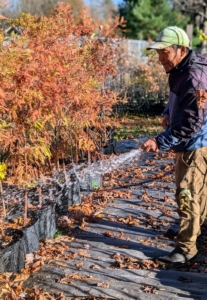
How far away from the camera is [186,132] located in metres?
2.93

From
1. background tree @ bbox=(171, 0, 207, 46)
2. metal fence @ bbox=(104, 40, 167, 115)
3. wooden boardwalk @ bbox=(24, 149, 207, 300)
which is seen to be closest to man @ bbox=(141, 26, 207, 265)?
wooden boardwalk @ bbox=(24, 149, 207, 300)

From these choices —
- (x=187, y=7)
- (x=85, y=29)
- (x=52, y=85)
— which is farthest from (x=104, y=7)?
(x=52, y=85)

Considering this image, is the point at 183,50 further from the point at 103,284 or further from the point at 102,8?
the point at 102,8

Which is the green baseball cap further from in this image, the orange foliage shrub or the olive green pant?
the orange foliage shrub

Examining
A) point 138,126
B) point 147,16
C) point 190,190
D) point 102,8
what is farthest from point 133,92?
point 102,8

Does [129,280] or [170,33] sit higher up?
[170,33]

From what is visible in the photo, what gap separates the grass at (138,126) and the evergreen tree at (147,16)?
62.9ft

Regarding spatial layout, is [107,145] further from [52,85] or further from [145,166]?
[52,85]

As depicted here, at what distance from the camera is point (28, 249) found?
362 cm

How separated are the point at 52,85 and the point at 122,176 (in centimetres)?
273

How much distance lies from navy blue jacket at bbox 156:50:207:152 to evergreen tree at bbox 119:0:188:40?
2744 centimetres

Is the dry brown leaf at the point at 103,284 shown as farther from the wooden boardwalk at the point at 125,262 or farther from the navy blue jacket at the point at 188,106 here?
the navy blue jacket at the point at 188,106

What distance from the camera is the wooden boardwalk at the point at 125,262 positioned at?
2.98m

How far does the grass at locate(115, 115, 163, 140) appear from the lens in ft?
30.5
